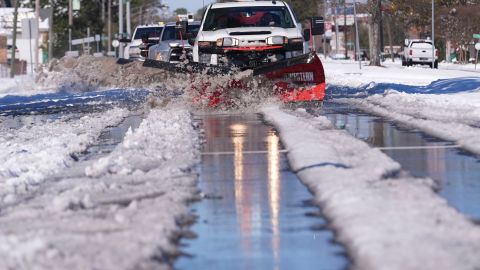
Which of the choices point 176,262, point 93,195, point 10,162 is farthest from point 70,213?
point 10,162

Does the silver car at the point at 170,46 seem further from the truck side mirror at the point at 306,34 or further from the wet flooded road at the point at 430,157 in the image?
the wet flooded road at the point at 430,157

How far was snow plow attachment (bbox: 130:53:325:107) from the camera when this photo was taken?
18.3 metres

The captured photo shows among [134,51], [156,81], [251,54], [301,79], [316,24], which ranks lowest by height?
[301,79]

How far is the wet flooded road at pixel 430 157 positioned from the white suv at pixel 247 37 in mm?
3926

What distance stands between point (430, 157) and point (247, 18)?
10.5m

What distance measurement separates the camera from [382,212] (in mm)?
6555

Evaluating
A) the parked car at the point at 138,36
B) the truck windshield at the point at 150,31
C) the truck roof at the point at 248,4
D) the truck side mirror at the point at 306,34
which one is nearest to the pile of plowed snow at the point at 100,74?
the parked car at the point at 138,36

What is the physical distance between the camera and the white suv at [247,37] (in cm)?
1941

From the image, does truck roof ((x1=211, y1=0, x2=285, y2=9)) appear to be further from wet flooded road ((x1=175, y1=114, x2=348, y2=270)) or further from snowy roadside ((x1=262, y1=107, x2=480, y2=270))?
snowy roadside ((x1=262, y1=107, x2=480, y2=270))

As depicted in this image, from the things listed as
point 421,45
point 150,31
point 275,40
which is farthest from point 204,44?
point 421,45

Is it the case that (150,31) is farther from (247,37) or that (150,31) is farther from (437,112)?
(437,112)

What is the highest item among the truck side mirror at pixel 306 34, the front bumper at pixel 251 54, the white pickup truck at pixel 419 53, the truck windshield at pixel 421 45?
the truck windshield at pixel 421 45

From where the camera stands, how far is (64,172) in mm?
9641

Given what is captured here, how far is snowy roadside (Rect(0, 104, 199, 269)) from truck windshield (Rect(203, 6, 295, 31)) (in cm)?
943
